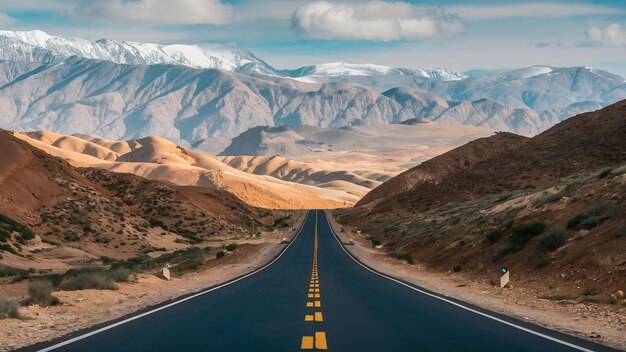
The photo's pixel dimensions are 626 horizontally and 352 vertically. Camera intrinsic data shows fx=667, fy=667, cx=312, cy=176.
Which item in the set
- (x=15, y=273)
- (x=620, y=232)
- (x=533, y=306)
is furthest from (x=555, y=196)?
(x=15, y=273)

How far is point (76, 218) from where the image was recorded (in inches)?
2516

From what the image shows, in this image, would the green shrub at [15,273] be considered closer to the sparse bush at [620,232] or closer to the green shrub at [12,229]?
the green shrub at [12,229]

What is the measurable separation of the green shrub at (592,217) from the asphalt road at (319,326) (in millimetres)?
8677

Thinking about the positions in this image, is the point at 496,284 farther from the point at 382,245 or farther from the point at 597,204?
the point at 382,245

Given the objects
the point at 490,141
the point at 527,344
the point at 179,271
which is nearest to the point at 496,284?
the point at 527,344

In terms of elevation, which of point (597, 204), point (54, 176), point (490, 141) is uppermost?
point (490, 141)

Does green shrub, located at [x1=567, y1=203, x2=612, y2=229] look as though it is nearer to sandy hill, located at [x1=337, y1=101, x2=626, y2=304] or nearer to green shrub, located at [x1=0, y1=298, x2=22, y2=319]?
sandy hill, located at [x1=337, y1=101, x2=626, y2=304]

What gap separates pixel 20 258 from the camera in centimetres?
4716

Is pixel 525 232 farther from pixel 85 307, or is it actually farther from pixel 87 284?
pixel 85 307

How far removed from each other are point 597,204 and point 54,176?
193ft

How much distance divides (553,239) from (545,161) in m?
52.1

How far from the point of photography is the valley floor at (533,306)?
1476 cm

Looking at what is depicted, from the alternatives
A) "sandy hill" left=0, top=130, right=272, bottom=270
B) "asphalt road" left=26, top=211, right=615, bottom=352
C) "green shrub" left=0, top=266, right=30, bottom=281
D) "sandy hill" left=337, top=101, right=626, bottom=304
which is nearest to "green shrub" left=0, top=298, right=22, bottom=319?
"asphalt road" left=26, top=211, right=615, bottom=352

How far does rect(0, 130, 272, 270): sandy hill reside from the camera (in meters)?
52.4
